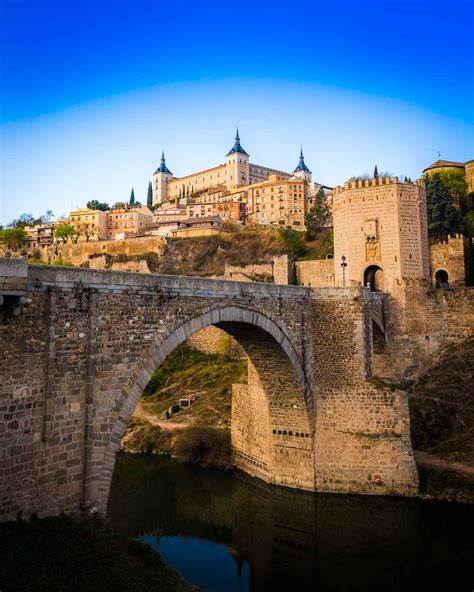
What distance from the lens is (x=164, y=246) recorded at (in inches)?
2490

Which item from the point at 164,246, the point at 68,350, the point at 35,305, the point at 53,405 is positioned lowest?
the point at 53,405

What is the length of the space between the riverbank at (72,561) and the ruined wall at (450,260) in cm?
2893

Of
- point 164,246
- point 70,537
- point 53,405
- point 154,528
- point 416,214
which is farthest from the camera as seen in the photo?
point 164,246

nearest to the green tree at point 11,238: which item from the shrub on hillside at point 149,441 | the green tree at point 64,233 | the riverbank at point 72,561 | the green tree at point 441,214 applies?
the green tree at point 64,233

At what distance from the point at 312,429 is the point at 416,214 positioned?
1808cm

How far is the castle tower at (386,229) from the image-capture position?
104ft

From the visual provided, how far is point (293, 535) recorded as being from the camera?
17.4 metres

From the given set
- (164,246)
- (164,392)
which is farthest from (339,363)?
(164,246)

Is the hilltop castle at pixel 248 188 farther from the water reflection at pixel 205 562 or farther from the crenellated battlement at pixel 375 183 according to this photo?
the water reflection at pixel 205 562

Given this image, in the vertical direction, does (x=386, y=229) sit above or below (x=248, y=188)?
below

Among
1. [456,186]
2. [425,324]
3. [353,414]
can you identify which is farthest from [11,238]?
[353,414]

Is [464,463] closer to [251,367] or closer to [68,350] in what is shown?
[251,367]

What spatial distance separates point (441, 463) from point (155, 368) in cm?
1324

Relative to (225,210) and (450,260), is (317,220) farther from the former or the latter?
(225,210)
